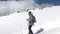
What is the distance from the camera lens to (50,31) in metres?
14.9

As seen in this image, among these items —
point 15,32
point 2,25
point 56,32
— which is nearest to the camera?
point 56,32

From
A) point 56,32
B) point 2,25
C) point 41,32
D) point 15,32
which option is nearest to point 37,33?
point 41,32

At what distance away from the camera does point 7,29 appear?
739 inches

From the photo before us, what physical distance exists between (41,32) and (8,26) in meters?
5.78

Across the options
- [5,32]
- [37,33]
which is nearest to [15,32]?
[5,32]

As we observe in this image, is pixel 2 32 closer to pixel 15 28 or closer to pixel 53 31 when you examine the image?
pixel 15 28

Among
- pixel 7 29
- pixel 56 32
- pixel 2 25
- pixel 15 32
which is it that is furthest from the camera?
pixel 2 25

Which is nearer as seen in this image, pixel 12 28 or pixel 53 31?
pixel 53 31

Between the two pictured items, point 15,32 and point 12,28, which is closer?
point 15,32

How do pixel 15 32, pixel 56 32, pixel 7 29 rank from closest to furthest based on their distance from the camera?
pixel 56 32
pixel 15 32
pixel 7 29

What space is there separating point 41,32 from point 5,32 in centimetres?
384

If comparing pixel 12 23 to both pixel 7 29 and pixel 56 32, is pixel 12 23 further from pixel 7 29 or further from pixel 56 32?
pixel 56 32

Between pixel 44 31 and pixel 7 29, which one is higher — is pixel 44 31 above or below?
A: above

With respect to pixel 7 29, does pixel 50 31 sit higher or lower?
higher
